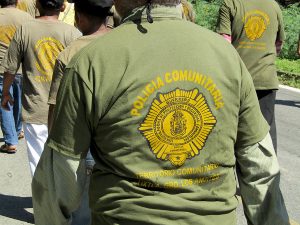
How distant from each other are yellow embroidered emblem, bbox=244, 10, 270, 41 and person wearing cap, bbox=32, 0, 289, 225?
3.06 meters

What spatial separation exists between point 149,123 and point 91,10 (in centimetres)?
157

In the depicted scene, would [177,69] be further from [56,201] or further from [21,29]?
[21,29]

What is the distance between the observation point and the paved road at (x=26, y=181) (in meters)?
5.02

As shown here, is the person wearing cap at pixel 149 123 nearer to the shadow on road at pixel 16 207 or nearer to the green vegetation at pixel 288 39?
the shadow on road at pixel 16 207

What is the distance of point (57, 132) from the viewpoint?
6.66 feet

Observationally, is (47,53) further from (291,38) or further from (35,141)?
(291,38)

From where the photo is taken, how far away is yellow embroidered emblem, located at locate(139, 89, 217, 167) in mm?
1967

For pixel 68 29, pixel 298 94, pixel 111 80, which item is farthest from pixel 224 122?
pixel 298 94

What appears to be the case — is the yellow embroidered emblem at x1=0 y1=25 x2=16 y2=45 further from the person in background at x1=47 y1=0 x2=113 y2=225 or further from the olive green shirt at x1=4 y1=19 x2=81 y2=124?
the person in background at x1=47 y1=0 x2=113 y2=225

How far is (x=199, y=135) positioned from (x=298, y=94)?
403 inches

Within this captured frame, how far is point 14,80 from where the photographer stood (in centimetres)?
676

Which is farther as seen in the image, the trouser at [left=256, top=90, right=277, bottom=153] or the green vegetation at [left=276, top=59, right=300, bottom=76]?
the green vegetation at [left=276, top=59, right=300, bottom=76]

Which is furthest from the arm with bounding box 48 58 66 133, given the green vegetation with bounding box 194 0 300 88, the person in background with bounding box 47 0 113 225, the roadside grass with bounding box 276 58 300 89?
the roadside grass with bounding box 276 58 300 89

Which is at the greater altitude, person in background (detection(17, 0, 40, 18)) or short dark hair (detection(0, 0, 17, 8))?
short dark hair (detection(0, 0, 17, 8))
